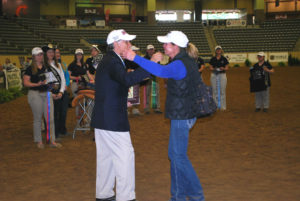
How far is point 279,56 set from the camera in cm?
4119

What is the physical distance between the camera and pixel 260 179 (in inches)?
228

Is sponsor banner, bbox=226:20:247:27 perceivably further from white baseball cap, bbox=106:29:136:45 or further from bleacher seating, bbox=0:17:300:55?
white baseball cap, bbox=106:29:136:45

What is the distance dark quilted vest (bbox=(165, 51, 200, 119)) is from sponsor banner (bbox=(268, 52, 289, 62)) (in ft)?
127

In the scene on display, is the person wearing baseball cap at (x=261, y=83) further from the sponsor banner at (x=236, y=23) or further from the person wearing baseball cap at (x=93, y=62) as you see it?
the sponsor banner at (x=236, y=23)

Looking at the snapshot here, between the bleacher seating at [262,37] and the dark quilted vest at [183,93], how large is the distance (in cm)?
4106

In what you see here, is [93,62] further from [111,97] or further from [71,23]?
[71,23]

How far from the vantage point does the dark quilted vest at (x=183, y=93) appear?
14.6 ft

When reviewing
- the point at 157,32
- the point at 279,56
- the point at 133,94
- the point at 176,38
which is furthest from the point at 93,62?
the point at 157,32

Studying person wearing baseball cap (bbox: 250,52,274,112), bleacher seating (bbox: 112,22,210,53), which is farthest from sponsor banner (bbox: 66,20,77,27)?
person wearing baseball cap (bbox: 250,52,274,112)

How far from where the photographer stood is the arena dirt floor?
5363mm

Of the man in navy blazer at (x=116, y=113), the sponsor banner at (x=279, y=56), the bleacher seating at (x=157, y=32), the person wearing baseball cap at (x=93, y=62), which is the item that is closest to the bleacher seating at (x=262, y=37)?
the bleacher seating at (x=157, y=32)

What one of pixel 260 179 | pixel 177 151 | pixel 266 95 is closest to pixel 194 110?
pixel 177 151

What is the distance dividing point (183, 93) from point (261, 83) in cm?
864

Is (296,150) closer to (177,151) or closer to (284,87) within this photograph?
(177,151)
